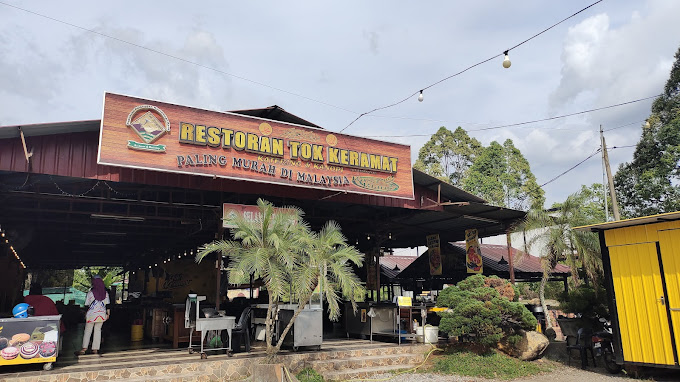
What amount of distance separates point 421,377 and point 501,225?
28.1ft

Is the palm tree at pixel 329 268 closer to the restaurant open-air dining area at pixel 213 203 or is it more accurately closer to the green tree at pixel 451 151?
the restaurant open-air dining area at pixel 213 203

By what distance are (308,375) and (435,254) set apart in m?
10.1

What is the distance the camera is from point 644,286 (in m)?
10.2

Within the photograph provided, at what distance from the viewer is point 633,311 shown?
33.9 feet

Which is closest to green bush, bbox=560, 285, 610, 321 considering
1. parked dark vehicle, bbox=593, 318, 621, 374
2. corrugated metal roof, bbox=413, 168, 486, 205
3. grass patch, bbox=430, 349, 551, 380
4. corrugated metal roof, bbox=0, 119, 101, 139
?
parked dark vehicle, bbox=593, 318, 621, 374

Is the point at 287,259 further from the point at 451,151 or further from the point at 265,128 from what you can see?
the point at 451,151

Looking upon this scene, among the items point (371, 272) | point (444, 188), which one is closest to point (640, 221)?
point (444, 188)

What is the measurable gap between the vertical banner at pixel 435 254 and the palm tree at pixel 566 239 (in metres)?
4.01

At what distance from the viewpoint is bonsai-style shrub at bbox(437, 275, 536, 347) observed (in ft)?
37.9

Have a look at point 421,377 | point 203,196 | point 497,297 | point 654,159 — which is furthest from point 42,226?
point 654,159

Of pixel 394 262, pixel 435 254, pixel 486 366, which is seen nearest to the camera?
pixel 486 366

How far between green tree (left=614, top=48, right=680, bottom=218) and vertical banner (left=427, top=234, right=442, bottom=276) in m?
15.1

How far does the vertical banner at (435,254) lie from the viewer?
18409 millimetres

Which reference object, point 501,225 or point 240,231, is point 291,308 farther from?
point 501,225
